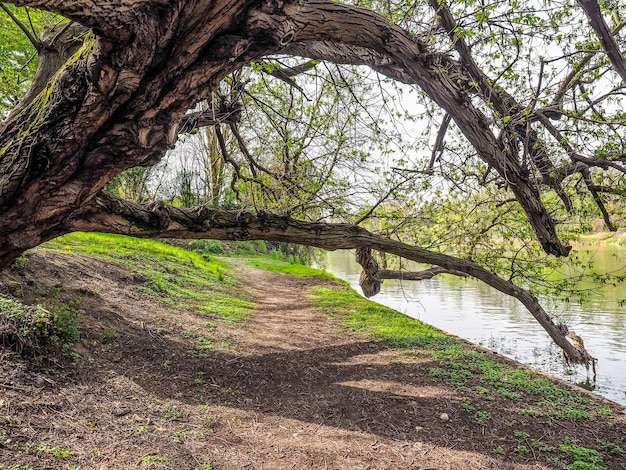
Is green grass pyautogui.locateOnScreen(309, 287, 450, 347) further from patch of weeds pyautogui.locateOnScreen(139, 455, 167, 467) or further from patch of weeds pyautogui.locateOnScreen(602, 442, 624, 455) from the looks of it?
patch of weeds pyautogui.locateOnScreen(139, 455, 167, 467)

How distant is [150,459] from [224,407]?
114cm

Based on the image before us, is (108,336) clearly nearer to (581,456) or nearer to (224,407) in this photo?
(224,407)

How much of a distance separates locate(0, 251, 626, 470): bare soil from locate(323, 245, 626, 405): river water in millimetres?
2099

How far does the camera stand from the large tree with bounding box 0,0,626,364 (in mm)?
2400

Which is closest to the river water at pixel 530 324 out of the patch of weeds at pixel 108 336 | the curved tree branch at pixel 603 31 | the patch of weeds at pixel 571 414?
the patch of weeds at pixel 571 414

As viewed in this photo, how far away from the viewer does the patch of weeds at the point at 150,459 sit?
8.18ft

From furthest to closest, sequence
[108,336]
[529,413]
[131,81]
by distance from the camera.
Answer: [108,336], [529,413], [131,81]

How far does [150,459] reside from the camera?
2.54 meters

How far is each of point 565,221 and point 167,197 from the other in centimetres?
1415

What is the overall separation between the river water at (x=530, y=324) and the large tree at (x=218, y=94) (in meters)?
2.28

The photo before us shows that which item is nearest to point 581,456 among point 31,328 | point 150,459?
point 150,459

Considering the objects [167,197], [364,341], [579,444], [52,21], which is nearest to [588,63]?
[579,444]

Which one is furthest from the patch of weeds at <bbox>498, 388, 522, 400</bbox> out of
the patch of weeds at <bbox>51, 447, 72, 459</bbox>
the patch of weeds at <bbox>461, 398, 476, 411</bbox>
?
the patch of weeds at <bbox>51, 447, 72, 459</bbox>

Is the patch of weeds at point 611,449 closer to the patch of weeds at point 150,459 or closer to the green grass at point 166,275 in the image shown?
the patch of weeds at point 150,459
